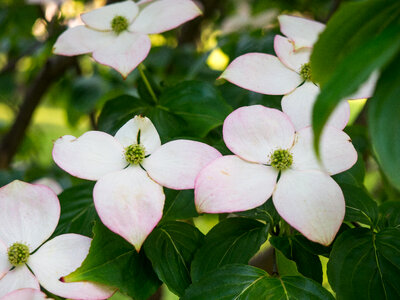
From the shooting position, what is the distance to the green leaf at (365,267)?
1.05ft

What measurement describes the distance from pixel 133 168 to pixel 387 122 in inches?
7.1

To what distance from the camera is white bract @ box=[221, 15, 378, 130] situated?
367mm

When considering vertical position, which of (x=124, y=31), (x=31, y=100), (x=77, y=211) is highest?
(x=124, y=31)

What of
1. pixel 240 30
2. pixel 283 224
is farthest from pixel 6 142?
pixel 283 224

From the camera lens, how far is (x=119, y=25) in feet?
1.46

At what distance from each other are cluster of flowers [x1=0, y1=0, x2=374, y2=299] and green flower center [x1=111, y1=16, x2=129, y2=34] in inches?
2.2

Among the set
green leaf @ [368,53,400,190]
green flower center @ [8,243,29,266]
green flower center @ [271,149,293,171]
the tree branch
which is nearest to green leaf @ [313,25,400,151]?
green leaf @ [368,53,400,190]

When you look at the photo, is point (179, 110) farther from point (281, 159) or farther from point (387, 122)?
point (387, 122)

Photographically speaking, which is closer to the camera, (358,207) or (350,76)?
(350,76)

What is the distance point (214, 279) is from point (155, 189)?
0.23 feet

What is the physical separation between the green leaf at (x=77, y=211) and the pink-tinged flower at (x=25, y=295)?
0.26 ft

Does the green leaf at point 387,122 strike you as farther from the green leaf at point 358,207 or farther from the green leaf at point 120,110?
the green leaf at point 120,110

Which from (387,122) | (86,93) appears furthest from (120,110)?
(86,93)

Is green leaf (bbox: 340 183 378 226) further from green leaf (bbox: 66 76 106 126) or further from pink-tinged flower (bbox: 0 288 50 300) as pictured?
green leaf (bbox: 66 76 106 126)
